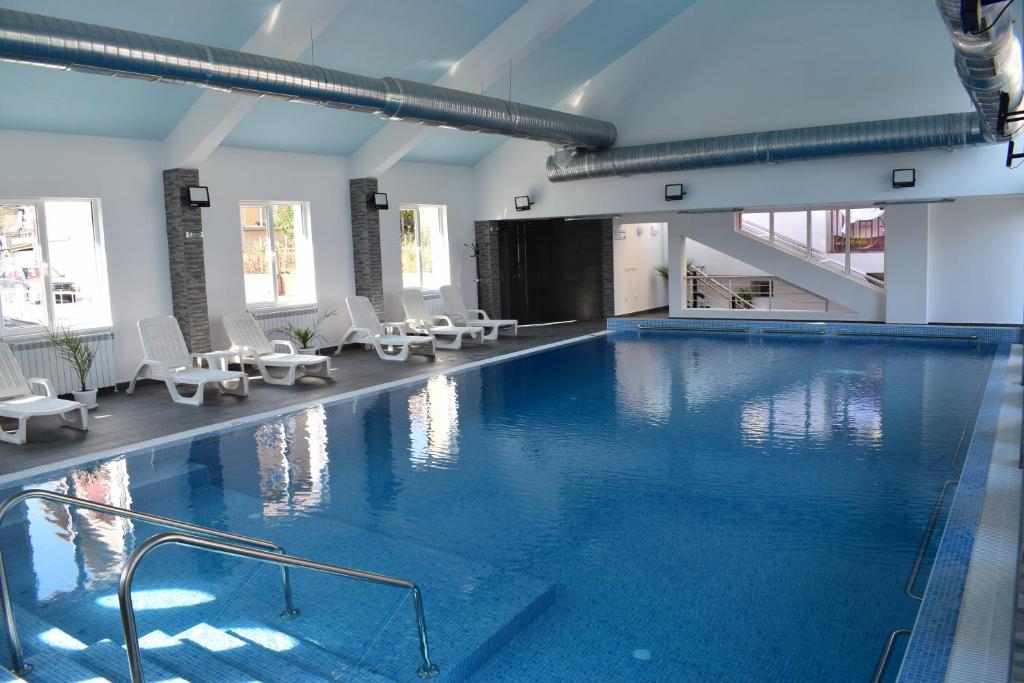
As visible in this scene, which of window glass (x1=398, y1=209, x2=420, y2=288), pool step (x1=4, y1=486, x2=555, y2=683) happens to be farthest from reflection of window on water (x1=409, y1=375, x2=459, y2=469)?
window glass (x1=398, y1=209, x2=420, y2=288)

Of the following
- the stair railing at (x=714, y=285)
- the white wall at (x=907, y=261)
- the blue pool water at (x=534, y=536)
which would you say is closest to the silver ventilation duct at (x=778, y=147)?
the white wall at (x=907, y=261)

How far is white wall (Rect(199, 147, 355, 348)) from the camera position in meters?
11.5

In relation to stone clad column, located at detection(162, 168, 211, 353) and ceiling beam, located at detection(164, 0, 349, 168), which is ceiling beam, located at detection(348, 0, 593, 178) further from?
stone clad column, located at detection(162, 168, 211, 353)

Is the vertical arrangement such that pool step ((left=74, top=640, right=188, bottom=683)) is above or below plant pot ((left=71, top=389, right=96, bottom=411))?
below

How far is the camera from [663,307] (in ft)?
64.7

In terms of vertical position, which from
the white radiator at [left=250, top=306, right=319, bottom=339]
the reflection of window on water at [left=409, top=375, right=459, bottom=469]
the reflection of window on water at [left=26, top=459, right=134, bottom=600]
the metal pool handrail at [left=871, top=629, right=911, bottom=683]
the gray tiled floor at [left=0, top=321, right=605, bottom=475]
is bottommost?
the metal pool handrail at [left=871, top=629, right=911, bottom=683]

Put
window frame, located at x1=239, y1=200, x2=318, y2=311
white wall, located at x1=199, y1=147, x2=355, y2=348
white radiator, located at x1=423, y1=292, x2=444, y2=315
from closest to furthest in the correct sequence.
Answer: white wall, located at x1=199, y1=147, x2=355, y2=348, window frame, located at x1=239, y1=200, x2=318, y2=311, white radiator, located at x1=423, y1=292, x2=444, y2=315

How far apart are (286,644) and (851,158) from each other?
36.7 ft

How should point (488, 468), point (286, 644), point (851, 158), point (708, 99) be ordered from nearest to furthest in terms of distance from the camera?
point (286, 644) → point (488, 468) → point (851, 158) → point (708, 99)

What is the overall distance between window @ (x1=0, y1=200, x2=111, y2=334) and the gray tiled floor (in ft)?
3.67

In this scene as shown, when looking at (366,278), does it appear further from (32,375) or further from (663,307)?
(663,307)

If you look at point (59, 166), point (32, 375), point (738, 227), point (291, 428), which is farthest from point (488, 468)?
point (738, 227)

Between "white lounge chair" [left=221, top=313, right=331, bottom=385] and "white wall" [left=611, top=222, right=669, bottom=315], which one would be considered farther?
"white wall" [left=611, top=222, right=669, bottom=315]

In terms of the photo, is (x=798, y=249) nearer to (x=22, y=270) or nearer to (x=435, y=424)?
(x=435, y=424)
